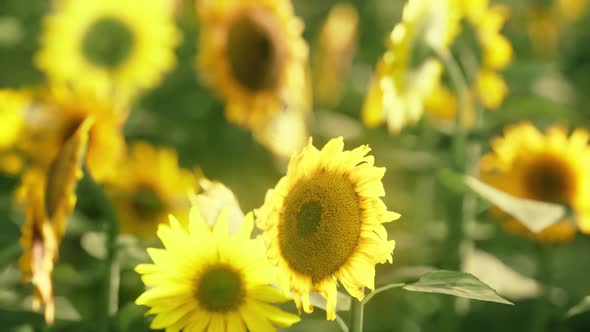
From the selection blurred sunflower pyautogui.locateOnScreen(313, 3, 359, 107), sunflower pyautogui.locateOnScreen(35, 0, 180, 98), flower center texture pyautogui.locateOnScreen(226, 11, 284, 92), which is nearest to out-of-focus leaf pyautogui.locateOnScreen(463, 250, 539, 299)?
flower center texture pyautogui.locateOnScreen(226, 11, 284, 92)

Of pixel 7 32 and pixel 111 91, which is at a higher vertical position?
pixel 7 32

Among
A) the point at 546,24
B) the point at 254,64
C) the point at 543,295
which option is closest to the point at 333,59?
the point at 254,64

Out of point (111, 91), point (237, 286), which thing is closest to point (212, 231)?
point (237, 286)

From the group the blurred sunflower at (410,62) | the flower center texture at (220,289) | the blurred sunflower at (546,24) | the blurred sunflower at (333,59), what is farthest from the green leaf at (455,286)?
the blurred sunflower at (546,24)

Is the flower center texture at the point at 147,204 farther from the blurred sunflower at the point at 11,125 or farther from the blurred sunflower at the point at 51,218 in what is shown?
the blurred sunflower at the point at 51,218

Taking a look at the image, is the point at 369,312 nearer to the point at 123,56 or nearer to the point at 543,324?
the point at 543,324

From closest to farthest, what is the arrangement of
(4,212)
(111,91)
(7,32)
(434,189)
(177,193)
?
(4,212) < (177,193) < (434,189) < (111,91) < (7,32)

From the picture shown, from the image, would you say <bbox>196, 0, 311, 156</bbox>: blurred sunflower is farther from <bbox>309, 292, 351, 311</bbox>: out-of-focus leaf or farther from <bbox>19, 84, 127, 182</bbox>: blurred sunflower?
<bbox>309, 292, 351, 311</bbox>: out-of-focus leaf
